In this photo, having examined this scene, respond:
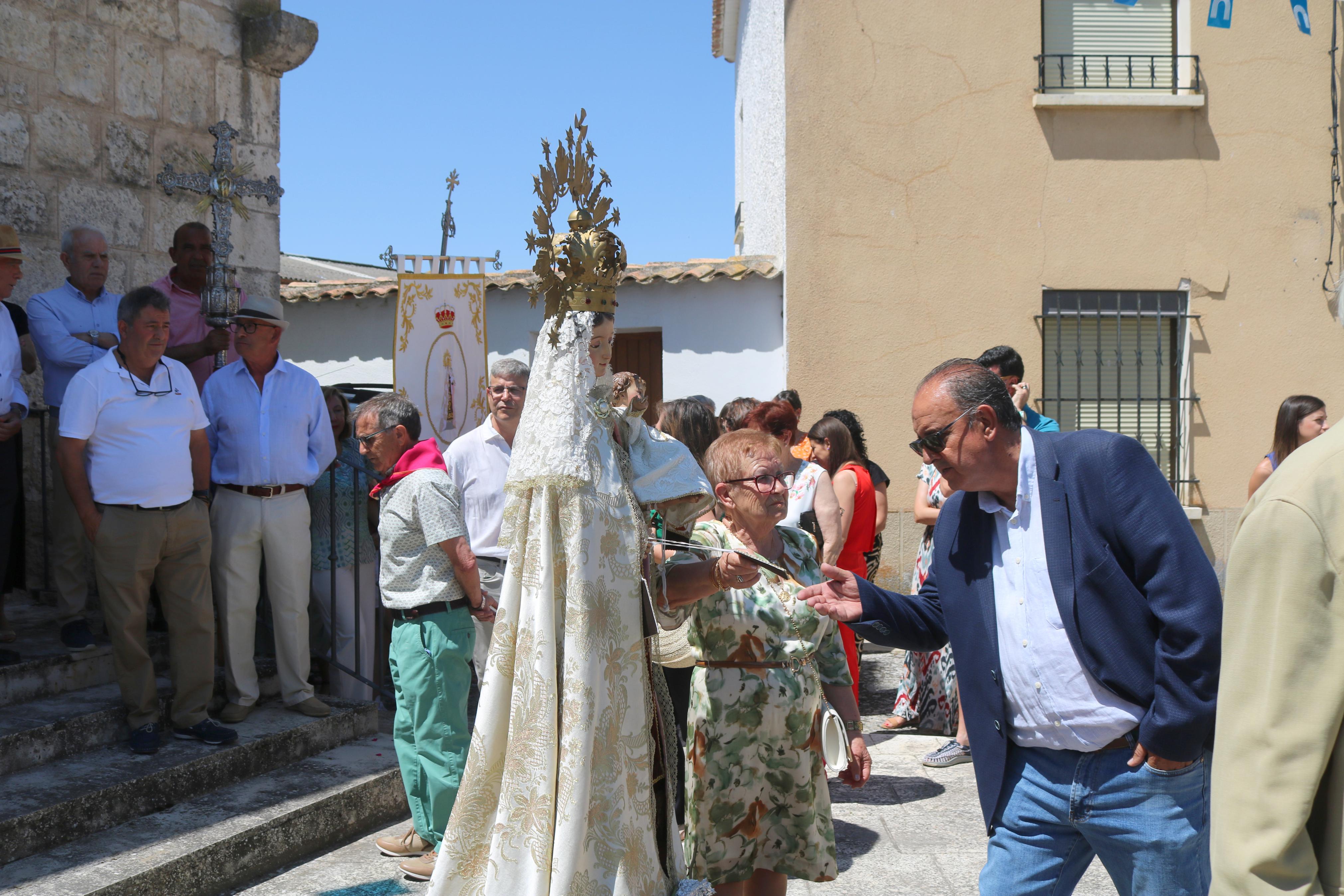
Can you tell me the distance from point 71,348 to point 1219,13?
6561 millimetres

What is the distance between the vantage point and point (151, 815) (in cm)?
421

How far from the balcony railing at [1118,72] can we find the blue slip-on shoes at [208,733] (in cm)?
821

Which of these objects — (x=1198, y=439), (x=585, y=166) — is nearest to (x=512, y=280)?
(x=1198, y=439)

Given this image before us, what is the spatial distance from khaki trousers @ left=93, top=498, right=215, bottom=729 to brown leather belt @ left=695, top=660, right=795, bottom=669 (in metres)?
2.48

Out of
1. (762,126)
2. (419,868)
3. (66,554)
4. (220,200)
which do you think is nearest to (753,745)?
(419,868)

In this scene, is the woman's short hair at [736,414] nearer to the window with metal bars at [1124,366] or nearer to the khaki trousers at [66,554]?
the khaki trousers at [66,554]

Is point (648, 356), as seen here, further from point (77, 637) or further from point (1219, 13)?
point (77, 637)

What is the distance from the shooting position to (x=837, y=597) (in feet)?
9.57

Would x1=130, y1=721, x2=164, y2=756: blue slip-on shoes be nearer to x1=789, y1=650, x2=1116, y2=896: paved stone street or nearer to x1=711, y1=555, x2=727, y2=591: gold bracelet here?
x1=789, y1=650, x2=1116, y2=896: paved stone street

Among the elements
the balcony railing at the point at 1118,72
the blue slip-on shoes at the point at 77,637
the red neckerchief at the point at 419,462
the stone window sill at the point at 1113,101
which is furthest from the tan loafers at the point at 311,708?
the balcony railing at the point at 1118,72

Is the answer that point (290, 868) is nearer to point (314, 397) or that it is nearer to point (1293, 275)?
point (314, 397)

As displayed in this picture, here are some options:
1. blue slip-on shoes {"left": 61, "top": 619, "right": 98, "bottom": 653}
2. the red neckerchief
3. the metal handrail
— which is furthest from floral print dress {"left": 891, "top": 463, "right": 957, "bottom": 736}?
blue slip-on shoes {"left": 61, "top": 619, "right": 98, "bottom": 653}

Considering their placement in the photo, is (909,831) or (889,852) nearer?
(889,852)

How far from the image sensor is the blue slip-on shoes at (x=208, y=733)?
466cm
